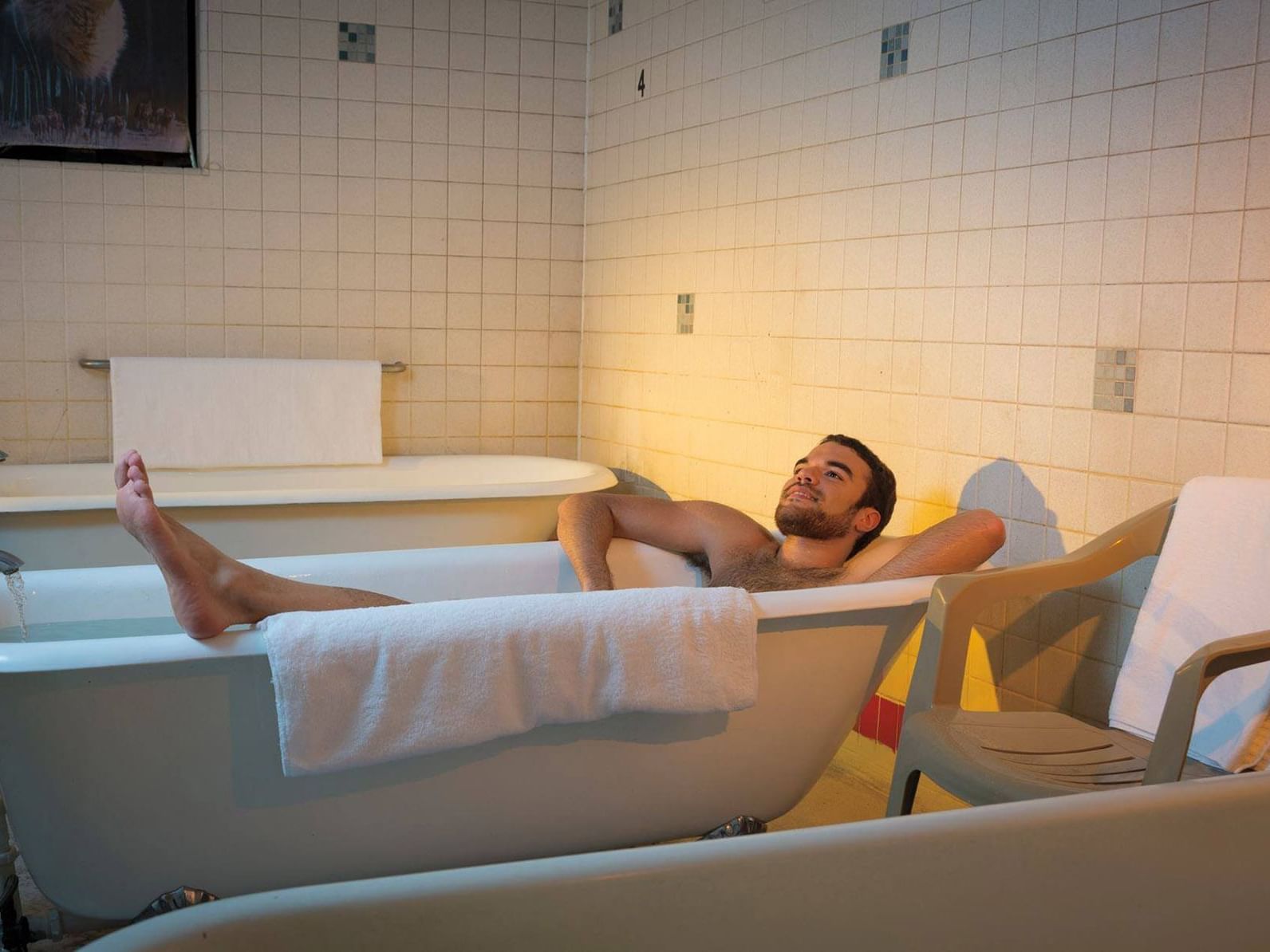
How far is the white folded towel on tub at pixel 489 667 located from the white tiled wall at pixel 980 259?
96cm

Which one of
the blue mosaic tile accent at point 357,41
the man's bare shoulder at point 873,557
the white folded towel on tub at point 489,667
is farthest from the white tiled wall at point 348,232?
the white folded towel on tub at point 489,667

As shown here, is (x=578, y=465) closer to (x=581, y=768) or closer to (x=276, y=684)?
(x=581, y=768)

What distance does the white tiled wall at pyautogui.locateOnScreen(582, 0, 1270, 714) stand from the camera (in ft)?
7.73

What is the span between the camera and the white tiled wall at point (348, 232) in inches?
160

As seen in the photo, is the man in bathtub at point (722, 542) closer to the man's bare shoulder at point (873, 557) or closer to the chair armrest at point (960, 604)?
the man's bare shoulder at point (873, 557)

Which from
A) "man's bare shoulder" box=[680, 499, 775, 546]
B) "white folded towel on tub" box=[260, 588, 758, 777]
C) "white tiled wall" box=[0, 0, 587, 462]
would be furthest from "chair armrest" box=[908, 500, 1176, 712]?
"white tiled wall" box=[0, 0, 587, 462]

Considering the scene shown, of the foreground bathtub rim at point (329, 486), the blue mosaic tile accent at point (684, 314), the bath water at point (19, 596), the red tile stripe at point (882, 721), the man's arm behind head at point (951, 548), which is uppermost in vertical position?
the blue mosaic tile accent at point (684, 314)

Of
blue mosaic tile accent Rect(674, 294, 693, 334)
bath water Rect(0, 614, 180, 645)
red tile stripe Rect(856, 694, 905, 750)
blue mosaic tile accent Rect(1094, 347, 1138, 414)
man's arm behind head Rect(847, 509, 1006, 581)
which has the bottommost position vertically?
red tile stripe Rect(856, 694, 905, 750)

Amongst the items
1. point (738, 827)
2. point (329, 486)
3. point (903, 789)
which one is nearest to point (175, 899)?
point (738, 827)

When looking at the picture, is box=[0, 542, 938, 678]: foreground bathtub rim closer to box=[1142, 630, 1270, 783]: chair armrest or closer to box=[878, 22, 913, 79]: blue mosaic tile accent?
box=[1142, 630, 1270, 783]: chair armrest

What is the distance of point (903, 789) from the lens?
2.10 m

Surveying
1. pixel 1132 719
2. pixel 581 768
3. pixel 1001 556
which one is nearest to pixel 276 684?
pixel 581 768

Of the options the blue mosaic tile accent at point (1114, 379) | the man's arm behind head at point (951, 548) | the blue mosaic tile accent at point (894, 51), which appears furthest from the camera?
the blue mosaic tile accent at point (894, 51)

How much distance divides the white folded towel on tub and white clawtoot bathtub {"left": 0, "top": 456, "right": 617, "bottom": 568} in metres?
1.53
